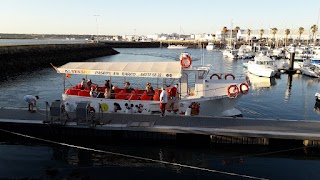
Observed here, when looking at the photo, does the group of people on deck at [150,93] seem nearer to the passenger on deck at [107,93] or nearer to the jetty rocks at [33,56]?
the passenger on deck at [107,93]

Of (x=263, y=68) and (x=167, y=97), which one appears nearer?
(x=167, y=97)

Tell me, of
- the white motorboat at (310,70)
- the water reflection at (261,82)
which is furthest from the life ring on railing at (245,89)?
the white motorboat at (310,70)

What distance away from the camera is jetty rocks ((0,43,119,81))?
49.7m

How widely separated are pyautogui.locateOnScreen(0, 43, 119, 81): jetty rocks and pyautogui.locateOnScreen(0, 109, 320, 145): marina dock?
1078 inches

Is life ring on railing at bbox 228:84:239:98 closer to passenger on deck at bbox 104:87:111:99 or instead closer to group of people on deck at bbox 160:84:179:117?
group of people on deck at bbox 160:84:179:117

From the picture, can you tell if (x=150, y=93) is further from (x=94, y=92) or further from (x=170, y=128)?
(x=170, y=128)

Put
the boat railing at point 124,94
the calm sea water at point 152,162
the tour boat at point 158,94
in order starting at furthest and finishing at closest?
1. the boat railing at point 124,94
2. the tour boat at point 158,94
3. the calm sea water at point 152,162

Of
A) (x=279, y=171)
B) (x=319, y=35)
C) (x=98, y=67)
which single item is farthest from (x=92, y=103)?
(x=319, y=35)

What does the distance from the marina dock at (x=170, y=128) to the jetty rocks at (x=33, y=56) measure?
89.8ft

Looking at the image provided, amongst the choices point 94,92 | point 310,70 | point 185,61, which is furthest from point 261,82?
point 94,92

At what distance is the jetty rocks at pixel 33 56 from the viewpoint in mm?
49737

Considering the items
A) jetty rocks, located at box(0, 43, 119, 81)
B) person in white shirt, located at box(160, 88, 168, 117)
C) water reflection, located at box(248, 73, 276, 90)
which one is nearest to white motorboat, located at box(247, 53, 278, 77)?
water reflection, located at box(248, 73, 276, 90)

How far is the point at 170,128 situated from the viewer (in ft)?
52.4

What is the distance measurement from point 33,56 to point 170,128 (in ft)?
172
